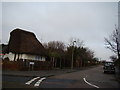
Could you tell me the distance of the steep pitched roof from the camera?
3562cm

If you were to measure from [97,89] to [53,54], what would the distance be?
2784cm

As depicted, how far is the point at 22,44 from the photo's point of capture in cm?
3625

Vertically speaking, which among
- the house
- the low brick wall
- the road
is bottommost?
the road

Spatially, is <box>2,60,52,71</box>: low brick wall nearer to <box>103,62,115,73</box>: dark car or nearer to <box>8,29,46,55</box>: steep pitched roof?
<box>8,29,46,55</box>: steep pitched roof

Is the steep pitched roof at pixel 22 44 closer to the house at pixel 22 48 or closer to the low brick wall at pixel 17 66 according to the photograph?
the house at pixel 22 48

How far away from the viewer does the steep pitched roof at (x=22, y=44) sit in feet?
117

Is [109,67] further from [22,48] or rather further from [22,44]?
[22,44]

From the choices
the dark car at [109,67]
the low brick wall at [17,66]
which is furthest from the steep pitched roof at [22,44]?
the dark car at [109,67]

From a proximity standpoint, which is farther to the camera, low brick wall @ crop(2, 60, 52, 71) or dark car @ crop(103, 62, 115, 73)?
dark car @ crop(103, 62, 115, 73)

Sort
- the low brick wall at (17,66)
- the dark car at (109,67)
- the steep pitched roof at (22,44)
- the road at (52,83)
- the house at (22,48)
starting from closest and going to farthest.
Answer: the road at (52,83) < the low brick wall at (17,66) < the dark car at (109,67) < the house at (22,48) < the steep pitched roof at (22,44)

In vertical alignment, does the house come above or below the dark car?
above

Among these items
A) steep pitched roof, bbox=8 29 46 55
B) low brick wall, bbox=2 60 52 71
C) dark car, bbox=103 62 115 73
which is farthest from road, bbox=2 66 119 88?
steep pitched roof, bbox=8 29 46 55

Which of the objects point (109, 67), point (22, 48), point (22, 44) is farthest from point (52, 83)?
point (22, 44)

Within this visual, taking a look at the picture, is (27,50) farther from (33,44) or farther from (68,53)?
(68,53)
